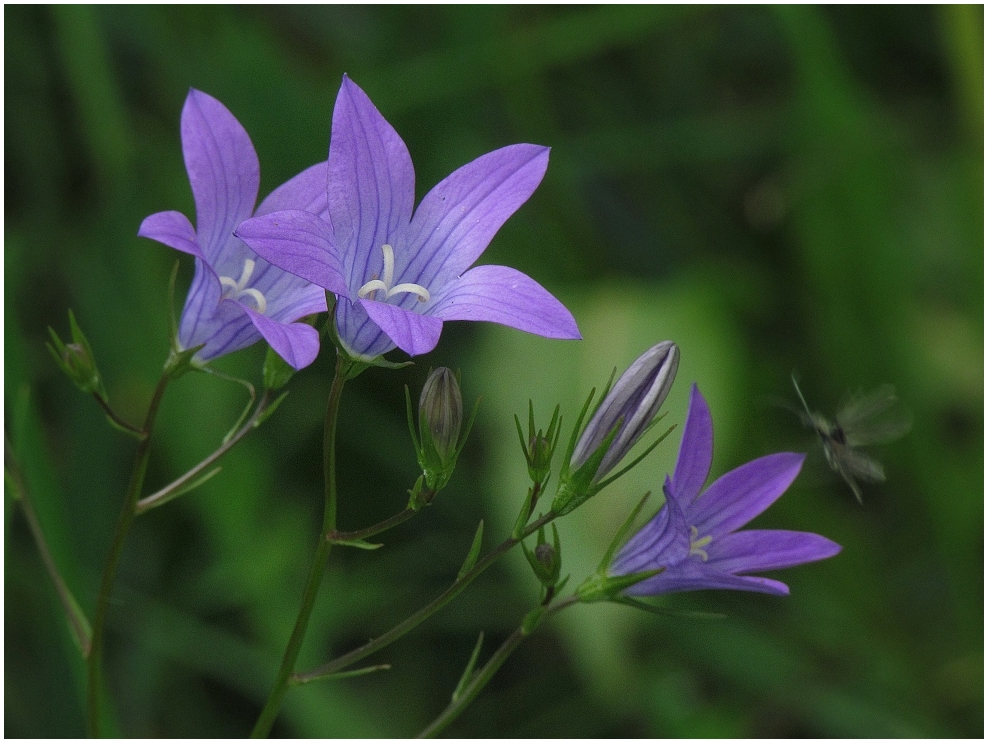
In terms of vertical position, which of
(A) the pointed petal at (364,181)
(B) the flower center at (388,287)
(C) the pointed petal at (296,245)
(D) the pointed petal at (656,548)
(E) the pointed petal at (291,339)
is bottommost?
(D) the pointed petal at (656,548)

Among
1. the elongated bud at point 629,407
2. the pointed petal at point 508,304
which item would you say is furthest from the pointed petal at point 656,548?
the pointed petal at point 508,304

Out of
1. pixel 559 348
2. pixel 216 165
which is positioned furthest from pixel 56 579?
pixel 559 348

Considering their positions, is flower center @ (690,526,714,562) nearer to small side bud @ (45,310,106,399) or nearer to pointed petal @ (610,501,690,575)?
pointed petal @ (610,501,690,575)

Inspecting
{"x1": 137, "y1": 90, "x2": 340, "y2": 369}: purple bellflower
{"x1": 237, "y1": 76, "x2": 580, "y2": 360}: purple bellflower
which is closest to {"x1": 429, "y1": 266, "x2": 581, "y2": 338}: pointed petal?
{"x1": 237, "y1": 76, "x2": 580, "y2": 360}: purple bellflower

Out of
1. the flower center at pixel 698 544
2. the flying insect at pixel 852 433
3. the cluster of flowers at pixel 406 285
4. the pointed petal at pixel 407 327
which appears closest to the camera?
the pointed petal at pixel 407 327

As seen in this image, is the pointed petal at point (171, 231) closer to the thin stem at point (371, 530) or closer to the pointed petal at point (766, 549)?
the thin stem at point (371, 530)

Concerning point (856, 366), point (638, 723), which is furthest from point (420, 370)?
Answer: point (856, 366)

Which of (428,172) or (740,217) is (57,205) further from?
(740,217)

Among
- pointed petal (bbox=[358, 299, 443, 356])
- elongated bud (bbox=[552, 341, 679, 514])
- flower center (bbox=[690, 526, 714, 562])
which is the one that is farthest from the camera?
flower center (bbox=[690, 526, 714, 562])
